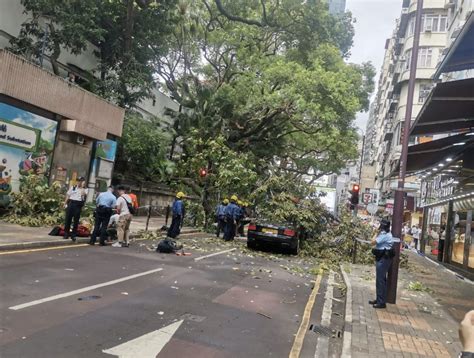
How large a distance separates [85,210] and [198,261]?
22.9 feet

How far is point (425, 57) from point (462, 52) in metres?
38.8

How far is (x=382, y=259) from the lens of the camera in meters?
8.91

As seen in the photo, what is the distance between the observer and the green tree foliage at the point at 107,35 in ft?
59.9

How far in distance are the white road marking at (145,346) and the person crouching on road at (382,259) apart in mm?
4434

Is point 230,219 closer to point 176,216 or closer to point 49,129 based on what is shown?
point 176,216

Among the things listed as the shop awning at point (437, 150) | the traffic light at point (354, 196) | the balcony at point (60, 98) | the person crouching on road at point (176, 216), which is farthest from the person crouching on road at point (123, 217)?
the traffic light at point (354, 196)

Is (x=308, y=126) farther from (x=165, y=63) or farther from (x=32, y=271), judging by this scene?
(x=32, y=271)

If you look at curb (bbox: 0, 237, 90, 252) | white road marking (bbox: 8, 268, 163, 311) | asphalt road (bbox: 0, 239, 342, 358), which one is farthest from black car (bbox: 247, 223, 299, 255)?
white road marking (bbox: 8, 268, 163, 311)

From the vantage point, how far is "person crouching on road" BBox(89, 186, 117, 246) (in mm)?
12555

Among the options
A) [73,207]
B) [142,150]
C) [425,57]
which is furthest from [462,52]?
[425,57]

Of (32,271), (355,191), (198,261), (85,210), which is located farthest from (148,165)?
(32,271)

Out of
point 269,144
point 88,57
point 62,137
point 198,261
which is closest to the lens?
point 198,261

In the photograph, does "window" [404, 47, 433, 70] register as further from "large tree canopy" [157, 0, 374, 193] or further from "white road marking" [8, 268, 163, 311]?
"white road marking" [8, 268, 163, 311]

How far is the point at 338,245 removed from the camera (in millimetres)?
17641
